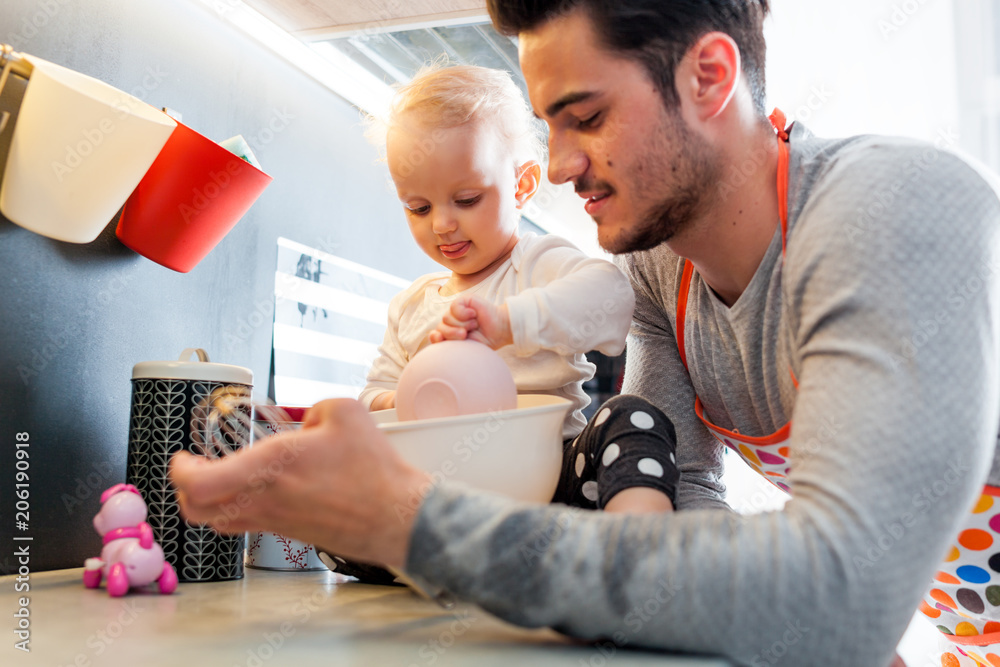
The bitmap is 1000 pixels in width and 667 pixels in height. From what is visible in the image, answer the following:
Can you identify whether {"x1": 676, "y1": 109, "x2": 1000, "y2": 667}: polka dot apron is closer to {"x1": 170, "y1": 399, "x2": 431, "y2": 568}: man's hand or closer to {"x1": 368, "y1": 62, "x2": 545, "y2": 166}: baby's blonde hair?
{"x1": 368, "y1": 62, "x2": 545, "y2": 166}: baby's blonde hair

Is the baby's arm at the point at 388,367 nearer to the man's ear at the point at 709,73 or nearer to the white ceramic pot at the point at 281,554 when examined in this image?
the white ceramic pot at the point at 281,554

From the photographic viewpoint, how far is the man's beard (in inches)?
33.1

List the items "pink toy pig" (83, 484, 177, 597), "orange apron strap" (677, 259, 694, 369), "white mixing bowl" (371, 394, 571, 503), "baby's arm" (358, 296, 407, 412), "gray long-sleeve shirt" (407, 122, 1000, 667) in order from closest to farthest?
1. "gray long-sleeve shirt" (407, 122, 1000, 667)
2. "white mixing bowl" (371, 394, 571, 503)
3. "pink toy pig" (83, 484, 177, 597)
4. "orange apron strap" (677, 259, 694, 369)
5. "baby's arm" (358, 296, 407, 412)

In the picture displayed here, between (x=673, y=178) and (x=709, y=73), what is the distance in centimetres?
14

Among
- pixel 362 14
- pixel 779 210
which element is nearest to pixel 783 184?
pixel 779 210

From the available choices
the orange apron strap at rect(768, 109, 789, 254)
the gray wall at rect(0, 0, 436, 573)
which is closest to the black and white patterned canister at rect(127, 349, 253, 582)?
the gray wall at rect(0, 0, 436, 573)

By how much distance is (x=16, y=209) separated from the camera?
2.81 ft

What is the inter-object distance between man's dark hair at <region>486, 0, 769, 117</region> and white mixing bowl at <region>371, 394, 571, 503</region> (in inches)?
16.2

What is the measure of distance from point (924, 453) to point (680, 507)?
54cm

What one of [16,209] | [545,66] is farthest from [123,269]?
[545,66]

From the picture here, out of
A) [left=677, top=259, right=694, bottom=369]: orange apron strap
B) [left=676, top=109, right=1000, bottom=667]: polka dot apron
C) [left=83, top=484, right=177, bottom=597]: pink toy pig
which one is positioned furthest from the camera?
[left=677, top=259, right=694, bottom=369]: orange apron strap

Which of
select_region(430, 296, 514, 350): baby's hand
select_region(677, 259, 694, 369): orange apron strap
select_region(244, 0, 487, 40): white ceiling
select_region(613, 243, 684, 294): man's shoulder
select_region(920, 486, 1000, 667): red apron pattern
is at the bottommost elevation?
select_region(920, 486, 1000, 667): red apron pattern

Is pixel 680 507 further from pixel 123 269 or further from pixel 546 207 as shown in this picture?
pixel 546 207

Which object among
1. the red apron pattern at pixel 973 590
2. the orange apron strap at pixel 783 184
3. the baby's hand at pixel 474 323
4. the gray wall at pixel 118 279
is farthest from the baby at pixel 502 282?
the red apron pattern at pixel 973 590
